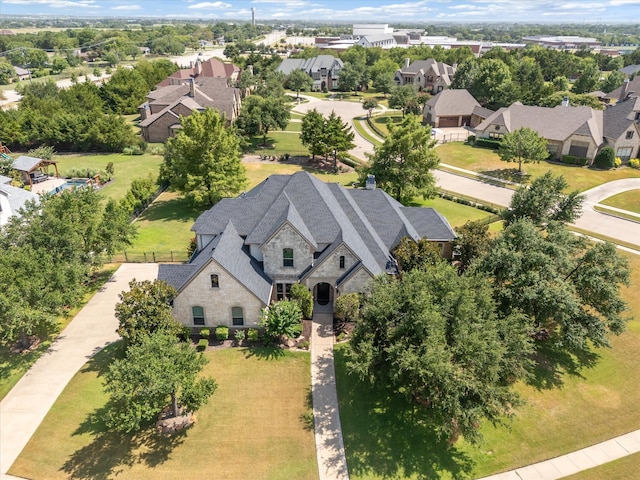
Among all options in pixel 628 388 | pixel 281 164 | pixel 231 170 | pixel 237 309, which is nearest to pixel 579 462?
pixel 628 388

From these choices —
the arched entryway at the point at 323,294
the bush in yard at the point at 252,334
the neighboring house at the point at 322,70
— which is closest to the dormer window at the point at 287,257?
the arched entryway at the point at 323,294

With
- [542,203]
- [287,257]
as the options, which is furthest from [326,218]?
[542,203]

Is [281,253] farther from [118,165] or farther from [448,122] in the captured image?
[448,122]

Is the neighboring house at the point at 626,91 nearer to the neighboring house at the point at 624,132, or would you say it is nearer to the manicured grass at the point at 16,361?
the neighboring house at the point at 624,132

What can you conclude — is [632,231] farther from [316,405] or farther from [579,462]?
[316,405]

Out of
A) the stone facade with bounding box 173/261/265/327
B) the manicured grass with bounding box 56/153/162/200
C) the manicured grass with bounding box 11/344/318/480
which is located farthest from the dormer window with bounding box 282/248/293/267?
the manicured grass with bounding box 56/153/162/200

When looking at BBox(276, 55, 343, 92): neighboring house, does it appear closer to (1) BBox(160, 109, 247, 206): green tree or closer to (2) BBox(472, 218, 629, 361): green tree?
(1) BBox(160, 109, 247, 206): green tree

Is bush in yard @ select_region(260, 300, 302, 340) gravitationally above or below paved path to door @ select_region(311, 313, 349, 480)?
above
